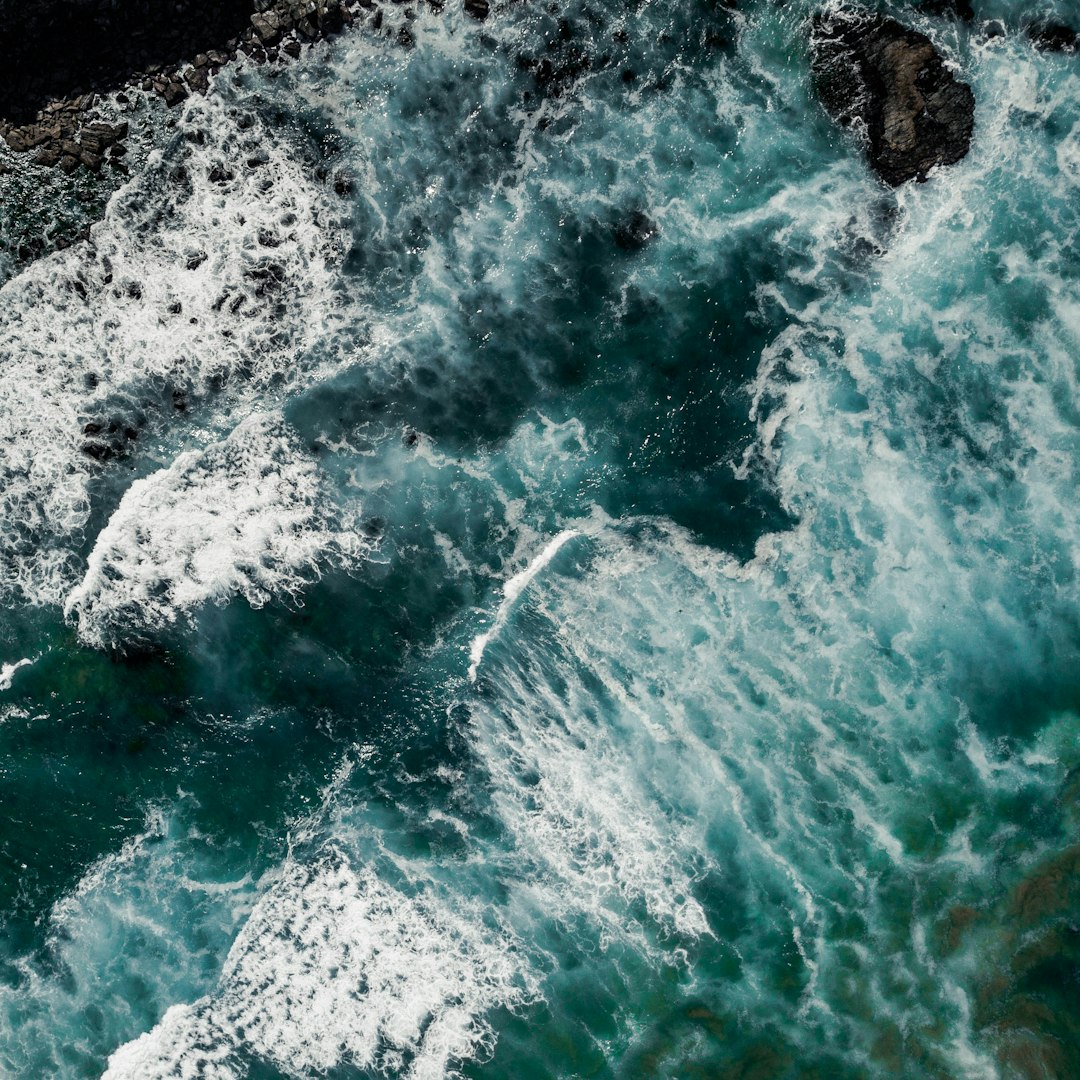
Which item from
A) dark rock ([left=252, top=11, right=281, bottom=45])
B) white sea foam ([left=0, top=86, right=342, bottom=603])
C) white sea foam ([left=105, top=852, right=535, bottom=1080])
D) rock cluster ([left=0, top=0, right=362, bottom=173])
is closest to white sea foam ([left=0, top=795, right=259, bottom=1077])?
white sea foam ([left=105, top=852, right=535, bottom=1080])

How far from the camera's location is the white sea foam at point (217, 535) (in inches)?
584

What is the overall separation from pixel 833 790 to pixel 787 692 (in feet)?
5.83

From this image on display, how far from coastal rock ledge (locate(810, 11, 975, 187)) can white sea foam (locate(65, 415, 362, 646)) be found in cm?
1033

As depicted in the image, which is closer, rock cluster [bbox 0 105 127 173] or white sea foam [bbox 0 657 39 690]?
rock cluster [bbox 0 105 127 173]

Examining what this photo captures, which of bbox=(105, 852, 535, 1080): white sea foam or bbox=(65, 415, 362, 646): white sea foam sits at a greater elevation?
bbox=(65, 415, 362, 646): white sea foam

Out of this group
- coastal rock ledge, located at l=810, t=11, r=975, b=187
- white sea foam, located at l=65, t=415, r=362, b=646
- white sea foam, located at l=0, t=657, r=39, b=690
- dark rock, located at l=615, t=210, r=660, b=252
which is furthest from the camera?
white sea foam, located at l=0, t=657, r=39, b=690

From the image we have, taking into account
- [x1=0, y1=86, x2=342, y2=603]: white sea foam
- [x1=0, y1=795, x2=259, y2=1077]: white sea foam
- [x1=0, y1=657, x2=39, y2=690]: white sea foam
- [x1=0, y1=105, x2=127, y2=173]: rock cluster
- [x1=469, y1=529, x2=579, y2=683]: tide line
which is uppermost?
[x1=0, y1=105, x2=127, y2=173]: rock cluster

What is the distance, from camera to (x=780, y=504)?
14.7m

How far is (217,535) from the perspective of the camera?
1485cm

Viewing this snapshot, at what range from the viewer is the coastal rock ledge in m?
14.1

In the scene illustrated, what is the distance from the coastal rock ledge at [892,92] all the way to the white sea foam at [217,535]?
407 inches

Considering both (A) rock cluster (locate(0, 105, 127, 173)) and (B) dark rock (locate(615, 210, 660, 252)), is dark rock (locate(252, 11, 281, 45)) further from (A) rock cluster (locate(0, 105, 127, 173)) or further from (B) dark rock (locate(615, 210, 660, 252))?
(B) dark rock (locate(615, 210, 660, 252))

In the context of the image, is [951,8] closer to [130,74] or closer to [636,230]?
[636,230]

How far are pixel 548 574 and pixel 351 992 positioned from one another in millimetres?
7609
